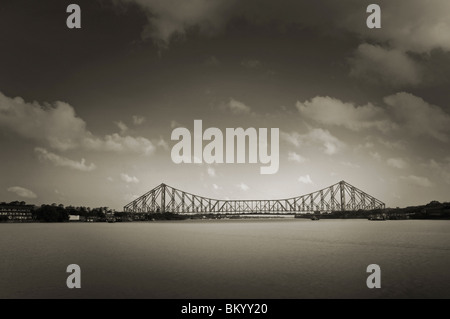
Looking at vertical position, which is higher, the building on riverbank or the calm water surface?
the calm water surface

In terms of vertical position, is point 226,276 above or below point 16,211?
above

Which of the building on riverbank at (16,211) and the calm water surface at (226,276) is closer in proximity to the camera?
the calm water surface at (226,276)

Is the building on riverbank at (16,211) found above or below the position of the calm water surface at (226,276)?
below

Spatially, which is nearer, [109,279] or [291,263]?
[109,279]

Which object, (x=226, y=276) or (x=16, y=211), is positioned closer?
(x=226, y=276)

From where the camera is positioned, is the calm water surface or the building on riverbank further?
the building on riverbank
